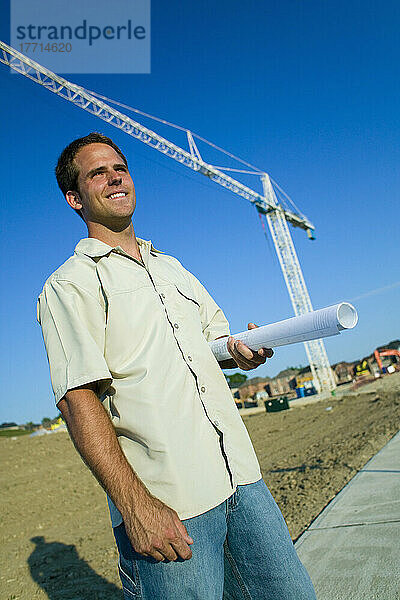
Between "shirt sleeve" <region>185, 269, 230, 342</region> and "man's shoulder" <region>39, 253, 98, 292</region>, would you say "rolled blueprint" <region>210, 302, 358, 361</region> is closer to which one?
"shirt sleeve" <region>185, 269, 230, 342</region>

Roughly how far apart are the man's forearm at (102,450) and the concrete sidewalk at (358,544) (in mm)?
1995

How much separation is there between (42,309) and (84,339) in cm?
25

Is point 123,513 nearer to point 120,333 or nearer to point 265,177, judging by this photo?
point 120,333

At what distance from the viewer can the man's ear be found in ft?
6.38

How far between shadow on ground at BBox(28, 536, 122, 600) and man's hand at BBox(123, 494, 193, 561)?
3.07 m

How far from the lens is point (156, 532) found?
1.31 metres

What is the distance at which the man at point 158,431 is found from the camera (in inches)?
53.2

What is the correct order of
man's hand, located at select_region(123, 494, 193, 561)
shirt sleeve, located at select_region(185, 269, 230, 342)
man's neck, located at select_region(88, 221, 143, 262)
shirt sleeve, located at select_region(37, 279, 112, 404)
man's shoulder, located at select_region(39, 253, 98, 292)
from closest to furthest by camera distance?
1. man's hand, located at select_region(123, 494, 193, 561)
2. shirt sleeve, located at select_region(37, 279, 112, 404)
3. man's shoulder, located at select_region(39, 253, 98, 292)
4. man's neck, located at select_region(88, 221, 143, 262)
5. shirt sleeve, located at select_region(185, 269, 230, 342)

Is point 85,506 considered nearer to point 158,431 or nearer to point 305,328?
point 158,431

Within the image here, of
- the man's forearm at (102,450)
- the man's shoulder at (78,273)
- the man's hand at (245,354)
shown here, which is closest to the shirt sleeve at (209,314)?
the man's hand at (245,354)

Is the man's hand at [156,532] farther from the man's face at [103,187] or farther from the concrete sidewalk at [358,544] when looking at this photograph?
the concrete sidewalk at [358,544]

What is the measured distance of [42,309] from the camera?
5.21 feet

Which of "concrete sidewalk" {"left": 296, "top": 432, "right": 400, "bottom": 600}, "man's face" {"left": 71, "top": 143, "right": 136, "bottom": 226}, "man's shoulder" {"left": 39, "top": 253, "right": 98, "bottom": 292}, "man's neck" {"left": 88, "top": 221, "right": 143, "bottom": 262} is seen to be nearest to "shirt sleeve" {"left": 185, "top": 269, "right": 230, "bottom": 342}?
"man's neck" {"left": 88, "top": 221, "right": 143, "bottom": 262}

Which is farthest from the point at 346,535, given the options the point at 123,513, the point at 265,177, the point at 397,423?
the point at 265,177
